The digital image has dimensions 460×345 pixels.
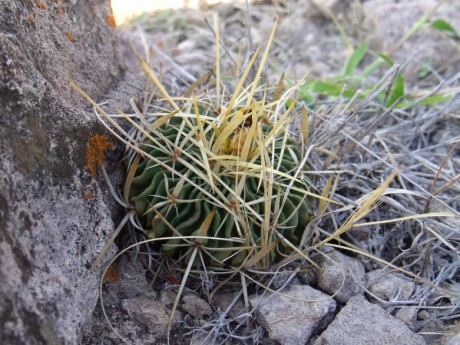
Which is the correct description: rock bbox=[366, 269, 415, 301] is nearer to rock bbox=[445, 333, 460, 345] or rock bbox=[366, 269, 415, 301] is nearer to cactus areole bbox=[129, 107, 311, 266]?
rock bbox=[445, 333, 460, 345]

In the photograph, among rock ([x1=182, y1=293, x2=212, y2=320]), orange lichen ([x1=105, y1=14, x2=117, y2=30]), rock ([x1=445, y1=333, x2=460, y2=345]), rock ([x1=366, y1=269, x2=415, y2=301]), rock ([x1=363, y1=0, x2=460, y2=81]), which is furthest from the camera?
rock ([x1=363, y1=0, x2=460, y2=81])

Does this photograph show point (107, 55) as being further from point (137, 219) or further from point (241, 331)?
point (241, 331)

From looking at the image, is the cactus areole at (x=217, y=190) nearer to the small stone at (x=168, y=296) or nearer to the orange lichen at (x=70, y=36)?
the small stone at (x=168, y=296)

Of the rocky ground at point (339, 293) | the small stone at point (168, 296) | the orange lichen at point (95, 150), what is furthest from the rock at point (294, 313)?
the orange lichen at point (95, 150)

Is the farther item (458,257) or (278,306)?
(458,257)

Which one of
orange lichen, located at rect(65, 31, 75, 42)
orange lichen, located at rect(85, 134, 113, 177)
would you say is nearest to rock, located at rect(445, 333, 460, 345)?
orange lichen, located at rect(85, 134, 113, 177)

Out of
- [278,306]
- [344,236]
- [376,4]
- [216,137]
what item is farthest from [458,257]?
[376,4]
